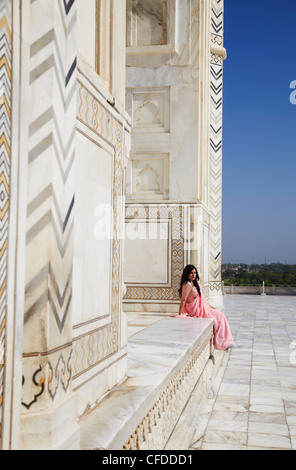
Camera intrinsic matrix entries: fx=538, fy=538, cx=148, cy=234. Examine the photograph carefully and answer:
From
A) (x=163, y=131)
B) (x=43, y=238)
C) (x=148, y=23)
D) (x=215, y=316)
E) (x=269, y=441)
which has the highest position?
(x=148, y=23)

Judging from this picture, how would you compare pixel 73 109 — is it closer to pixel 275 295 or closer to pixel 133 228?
pixel 133 228

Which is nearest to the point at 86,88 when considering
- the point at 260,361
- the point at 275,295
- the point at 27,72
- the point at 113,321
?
the point at 27,72

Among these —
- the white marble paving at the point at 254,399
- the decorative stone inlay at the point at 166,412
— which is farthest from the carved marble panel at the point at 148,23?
the decorative stone inlay at the point at 166,412

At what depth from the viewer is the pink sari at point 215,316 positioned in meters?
5.41

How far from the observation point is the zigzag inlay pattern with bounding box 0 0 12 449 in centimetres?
116

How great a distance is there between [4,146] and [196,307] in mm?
4398

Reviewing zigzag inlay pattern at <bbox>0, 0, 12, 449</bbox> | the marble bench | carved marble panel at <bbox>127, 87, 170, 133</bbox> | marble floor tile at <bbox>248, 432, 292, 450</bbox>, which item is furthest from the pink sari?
zigzag inlay pattern at <bbox>0, 0, 12, 449</bbox>

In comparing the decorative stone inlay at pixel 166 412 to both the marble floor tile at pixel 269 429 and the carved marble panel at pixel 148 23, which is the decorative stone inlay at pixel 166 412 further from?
the carved marble panel at pixel 148 23

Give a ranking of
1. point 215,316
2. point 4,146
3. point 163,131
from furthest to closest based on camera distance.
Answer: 1. point 163,131
2. point 215,316
3. point 4,146

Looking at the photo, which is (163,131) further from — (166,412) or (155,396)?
(155,396)

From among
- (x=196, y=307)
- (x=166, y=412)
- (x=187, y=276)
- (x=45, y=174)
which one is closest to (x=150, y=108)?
(x=187, y=276)

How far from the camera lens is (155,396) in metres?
2.15

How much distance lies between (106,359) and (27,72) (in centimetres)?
122

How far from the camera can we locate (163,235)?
6.01 metres
